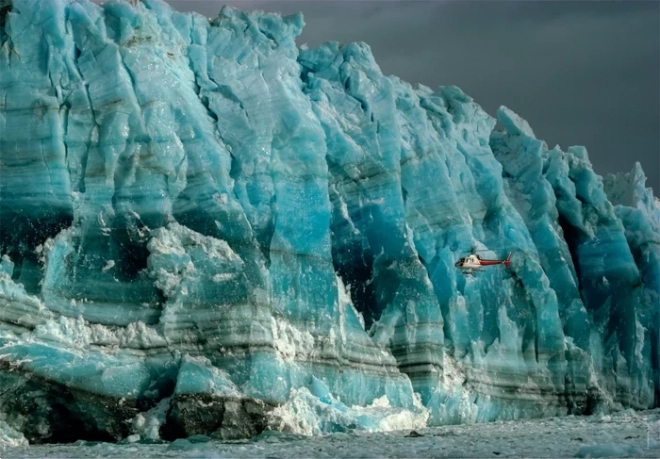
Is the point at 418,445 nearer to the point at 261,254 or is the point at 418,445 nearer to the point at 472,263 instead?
the point at 261,254

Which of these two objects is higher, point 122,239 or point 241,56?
point 241,56

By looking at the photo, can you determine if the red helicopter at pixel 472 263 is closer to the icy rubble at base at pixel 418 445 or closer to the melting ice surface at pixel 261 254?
Answer: the melting ice surface at pixel 261 254

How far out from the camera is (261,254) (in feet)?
52.1

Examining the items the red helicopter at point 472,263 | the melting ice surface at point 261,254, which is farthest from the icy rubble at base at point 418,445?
the red helicopter at point 472,263

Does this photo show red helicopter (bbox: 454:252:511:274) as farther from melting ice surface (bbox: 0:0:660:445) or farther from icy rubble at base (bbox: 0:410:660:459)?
icy rubble at base (bbox: 0:410:660:459)

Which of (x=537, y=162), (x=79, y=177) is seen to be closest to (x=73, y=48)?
(x=79, y=177)

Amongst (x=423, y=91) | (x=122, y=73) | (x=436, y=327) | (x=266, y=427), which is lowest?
(x=266, y=427)

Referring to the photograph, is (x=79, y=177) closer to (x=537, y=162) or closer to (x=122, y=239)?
(x=122, y=239)

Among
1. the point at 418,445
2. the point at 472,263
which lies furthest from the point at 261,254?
the point at 418,445

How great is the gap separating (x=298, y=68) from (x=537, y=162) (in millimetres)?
4999

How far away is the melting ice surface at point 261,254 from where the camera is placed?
14.7 m

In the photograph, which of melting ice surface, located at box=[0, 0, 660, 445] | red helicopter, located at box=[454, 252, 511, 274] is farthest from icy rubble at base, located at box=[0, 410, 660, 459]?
red helicopter, located at box=[454, 252, 511, 274]

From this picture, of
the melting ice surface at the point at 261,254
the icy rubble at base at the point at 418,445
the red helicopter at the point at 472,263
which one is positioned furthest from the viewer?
the red helicopter at the point at 472,263

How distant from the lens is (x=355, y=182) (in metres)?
17.9
